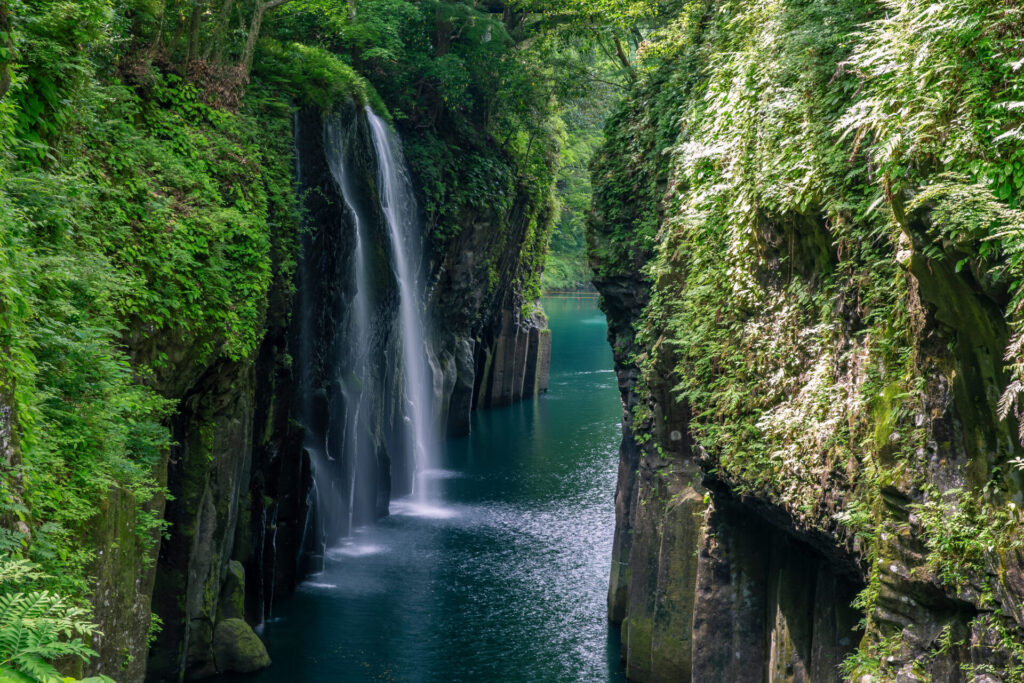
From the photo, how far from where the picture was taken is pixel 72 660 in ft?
18.5

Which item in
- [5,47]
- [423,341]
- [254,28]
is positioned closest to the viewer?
[5,47]

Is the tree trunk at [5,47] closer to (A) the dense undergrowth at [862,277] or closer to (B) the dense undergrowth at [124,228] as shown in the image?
(B) the dense undergrowth at [124,228]

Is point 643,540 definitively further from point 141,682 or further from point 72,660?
point 72,660

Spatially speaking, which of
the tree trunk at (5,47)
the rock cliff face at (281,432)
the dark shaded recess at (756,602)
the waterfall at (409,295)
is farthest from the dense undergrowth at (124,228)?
the dark shaded recess at (756,602)

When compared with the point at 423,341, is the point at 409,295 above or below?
above

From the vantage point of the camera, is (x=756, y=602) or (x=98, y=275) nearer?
(x=98, y=275)

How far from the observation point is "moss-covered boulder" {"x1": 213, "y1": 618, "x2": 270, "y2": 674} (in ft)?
42.6

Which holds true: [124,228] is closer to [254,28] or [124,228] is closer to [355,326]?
[254,28]

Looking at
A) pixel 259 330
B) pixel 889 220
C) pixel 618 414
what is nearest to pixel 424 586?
pixel 259 330

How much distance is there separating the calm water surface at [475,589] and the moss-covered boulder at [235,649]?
10.2 inches

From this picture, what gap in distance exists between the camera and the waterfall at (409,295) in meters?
20.3

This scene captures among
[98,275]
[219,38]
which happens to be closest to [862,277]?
[98,275]

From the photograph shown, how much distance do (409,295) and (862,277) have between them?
16013 mm

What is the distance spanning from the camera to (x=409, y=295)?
22.5m
